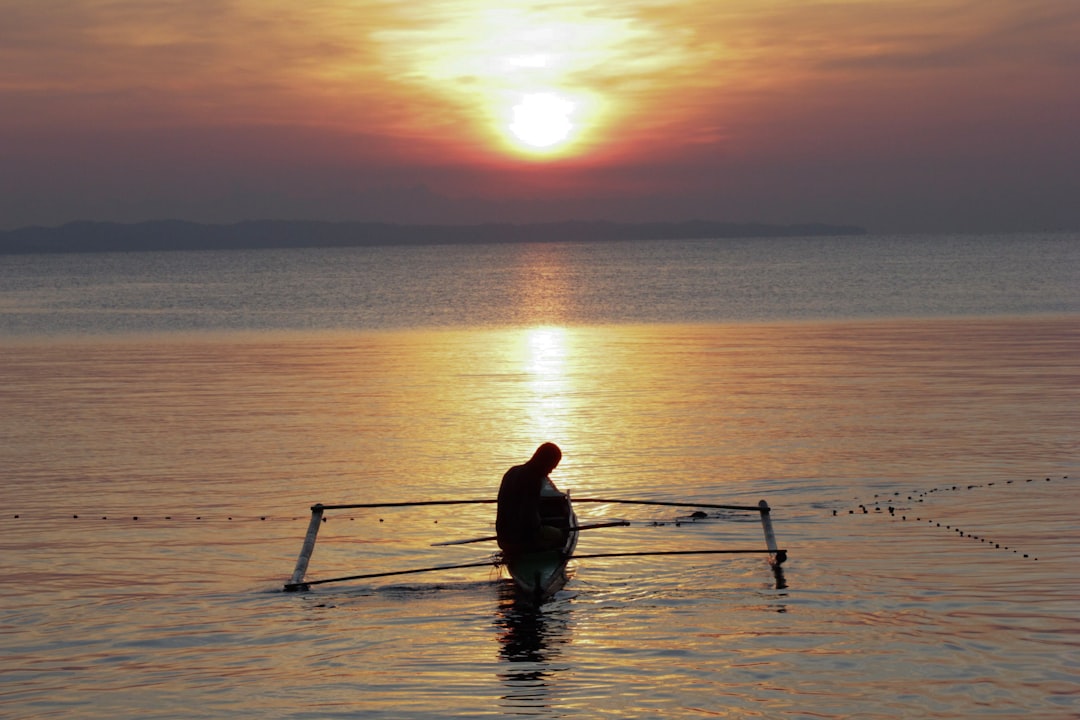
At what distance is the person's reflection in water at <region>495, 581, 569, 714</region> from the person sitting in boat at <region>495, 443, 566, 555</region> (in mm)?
698

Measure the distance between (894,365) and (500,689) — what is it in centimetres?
3421

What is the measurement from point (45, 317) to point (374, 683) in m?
77.6

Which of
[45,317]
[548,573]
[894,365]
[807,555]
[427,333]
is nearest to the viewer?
[548,573]

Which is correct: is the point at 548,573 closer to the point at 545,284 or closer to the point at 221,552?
the point at 221,552

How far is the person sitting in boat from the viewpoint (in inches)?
683

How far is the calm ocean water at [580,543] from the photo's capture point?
13555 mm

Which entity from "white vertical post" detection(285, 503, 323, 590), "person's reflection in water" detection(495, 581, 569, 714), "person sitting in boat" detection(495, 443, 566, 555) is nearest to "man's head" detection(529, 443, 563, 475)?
"person sitting in boat" detection(495, 443, 566, 555)

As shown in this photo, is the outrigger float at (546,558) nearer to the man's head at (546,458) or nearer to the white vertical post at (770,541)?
the white vertical post at (770,541)

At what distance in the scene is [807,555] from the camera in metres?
19.1

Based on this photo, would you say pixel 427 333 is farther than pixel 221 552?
Yes

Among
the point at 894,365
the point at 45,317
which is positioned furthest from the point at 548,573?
the point at 45,317

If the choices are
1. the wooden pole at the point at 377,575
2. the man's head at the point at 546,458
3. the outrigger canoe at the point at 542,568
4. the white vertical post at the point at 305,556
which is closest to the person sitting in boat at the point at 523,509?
the man's head at the point at 546,458

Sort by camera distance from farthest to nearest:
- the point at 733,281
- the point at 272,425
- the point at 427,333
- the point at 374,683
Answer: the point at 733,281
the point at 427,333
the point at 272,425
the point at 374,683

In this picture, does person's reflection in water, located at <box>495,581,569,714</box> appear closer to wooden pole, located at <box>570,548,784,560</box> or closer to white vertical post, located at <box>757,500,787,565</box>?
wooden pole, located at <box>570,548,784,560</box>
